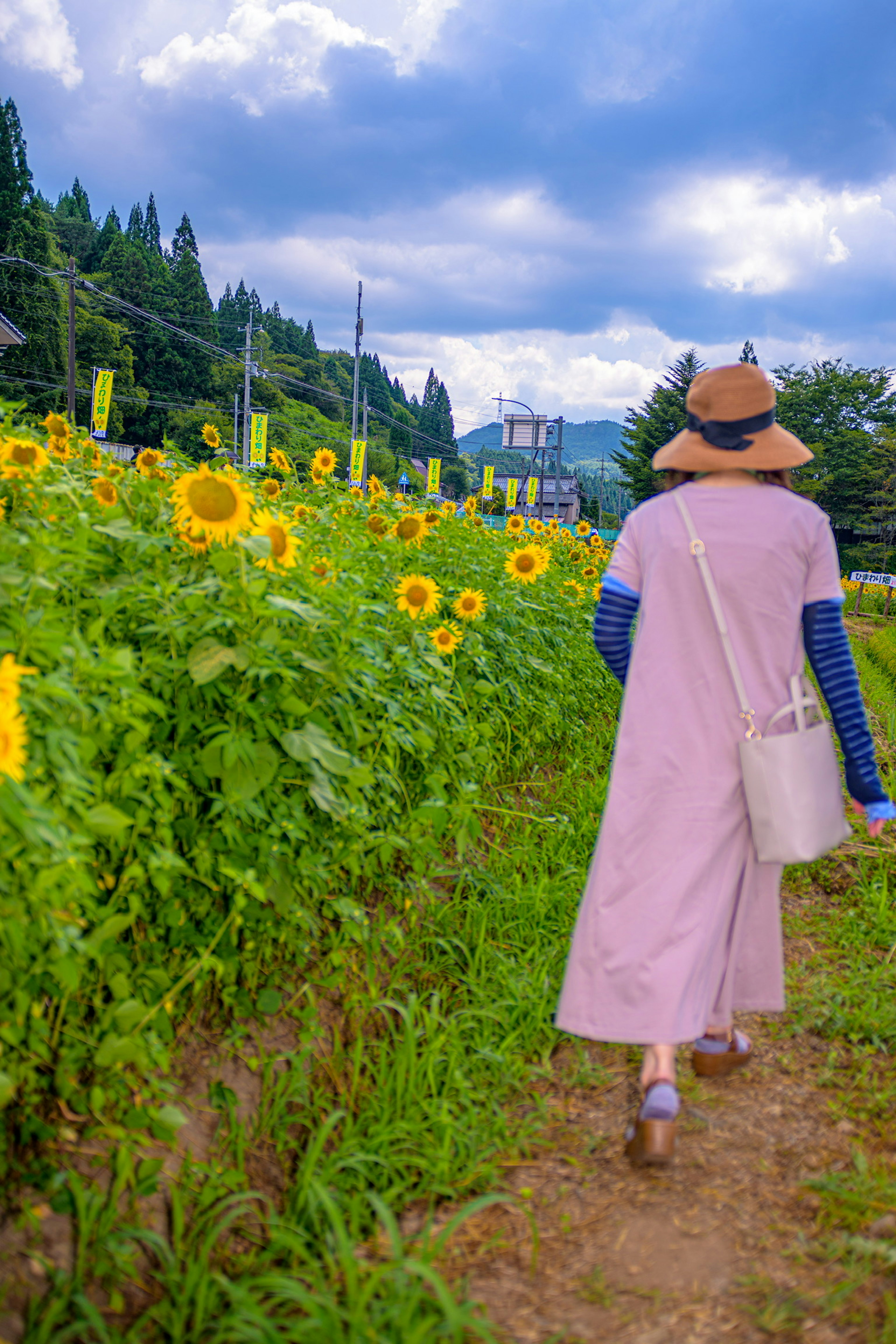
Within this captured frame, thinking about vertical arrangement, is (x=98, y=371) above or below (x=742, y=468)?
above

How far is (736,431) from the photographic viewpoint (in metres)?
2.11

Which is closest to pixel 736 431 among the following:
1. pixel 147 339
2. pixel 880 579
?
pixel 880 579

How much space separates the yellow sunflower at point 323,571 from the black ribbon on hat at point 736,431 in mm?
1092

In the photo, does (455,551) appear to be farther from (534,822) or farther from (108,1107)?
(108,1107)

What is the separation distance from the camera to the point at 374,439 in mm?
87438

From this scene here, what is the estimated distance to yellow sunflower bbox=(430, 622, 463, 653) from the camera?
3469 millimetres

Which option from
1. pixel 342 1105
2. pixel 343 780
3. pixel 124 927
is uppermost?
pixel 343 780

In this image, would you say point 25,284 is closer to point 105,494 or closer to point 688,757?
point 105,494

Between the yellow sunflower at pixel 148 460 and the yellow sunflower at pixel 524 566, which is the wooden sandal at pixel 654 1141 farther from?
the yellow sunflower at pixel 524 566

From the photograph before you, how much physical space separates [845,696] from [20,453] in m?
2.23

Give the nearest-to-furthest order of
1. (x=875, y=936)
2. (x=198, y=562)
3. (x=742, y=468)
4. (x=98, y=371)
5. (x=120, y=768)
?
1. (x=120, y=768)
2. (x=742, y=468)
3. (x=198, y=562)
4. (x=875, y=936)
5. (x=98, y=371)

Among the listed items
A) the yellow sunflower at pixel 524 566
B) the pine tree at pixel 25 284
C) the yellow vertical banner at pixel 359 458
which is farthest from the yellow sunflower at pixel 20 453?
the pine tree at pixel 25 284

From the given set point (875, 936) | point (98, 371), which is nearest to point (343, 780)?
point (875, 936)

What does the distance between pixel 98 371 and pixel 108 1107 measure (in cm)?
2592
